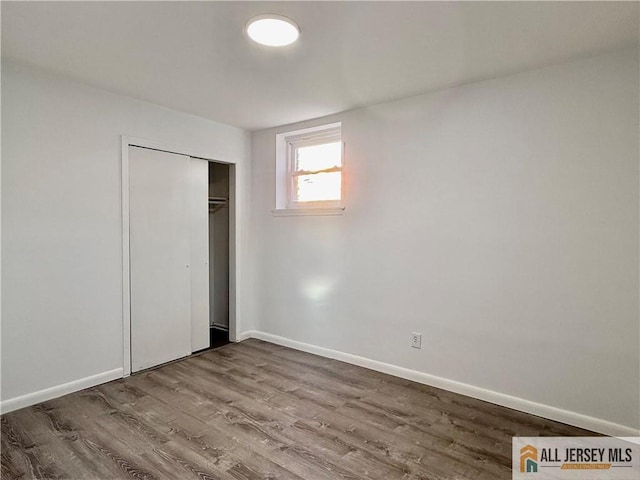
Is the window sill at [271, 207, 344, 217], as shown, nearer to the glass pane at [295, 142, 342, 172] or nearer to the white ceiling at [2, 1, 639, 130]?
the glass pane at [295, 142, 342, 172]

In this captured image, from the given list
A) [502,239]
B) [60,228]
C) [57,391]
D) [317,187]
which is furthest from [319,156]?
[57,391]

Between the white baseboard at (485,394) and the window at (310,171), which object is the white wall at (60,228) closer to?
the window at (310,171)

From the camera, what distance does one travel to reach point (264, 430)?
2.38 metres

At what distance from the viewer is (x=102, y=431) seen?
2.34 metres

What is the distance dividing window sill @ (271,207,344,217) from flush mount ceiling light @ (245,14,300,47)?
170cm

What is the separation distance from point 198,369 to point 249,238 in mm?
1571

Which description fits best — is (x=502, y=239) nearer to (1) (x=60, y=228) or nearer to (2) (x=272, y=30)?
(2) (x=272, y=30)

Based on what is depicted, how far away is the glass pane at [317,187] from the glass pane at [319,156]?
0.10 meters

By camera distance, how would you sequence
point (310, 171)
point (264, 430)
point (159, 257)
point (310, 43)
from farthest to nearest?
1. point (310, 171)
2. point (159, 257)
3. point (264, 430)
4. point (310, 43)

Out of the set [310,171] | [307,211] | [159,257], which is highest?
[310,171]

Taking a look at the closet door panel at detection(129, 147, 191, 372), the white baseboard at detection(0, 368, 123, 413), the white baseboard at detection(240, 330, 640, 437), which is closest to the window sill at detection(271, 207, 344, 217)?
the closet door panel at detection(129, 147, 191, 372)

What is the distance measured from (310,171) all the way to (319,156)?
19 centimetres

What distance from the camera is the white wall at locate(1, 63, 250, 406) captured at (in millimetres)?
2555

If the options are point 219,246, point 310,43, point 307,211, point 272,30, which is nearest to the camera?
point 272,30
